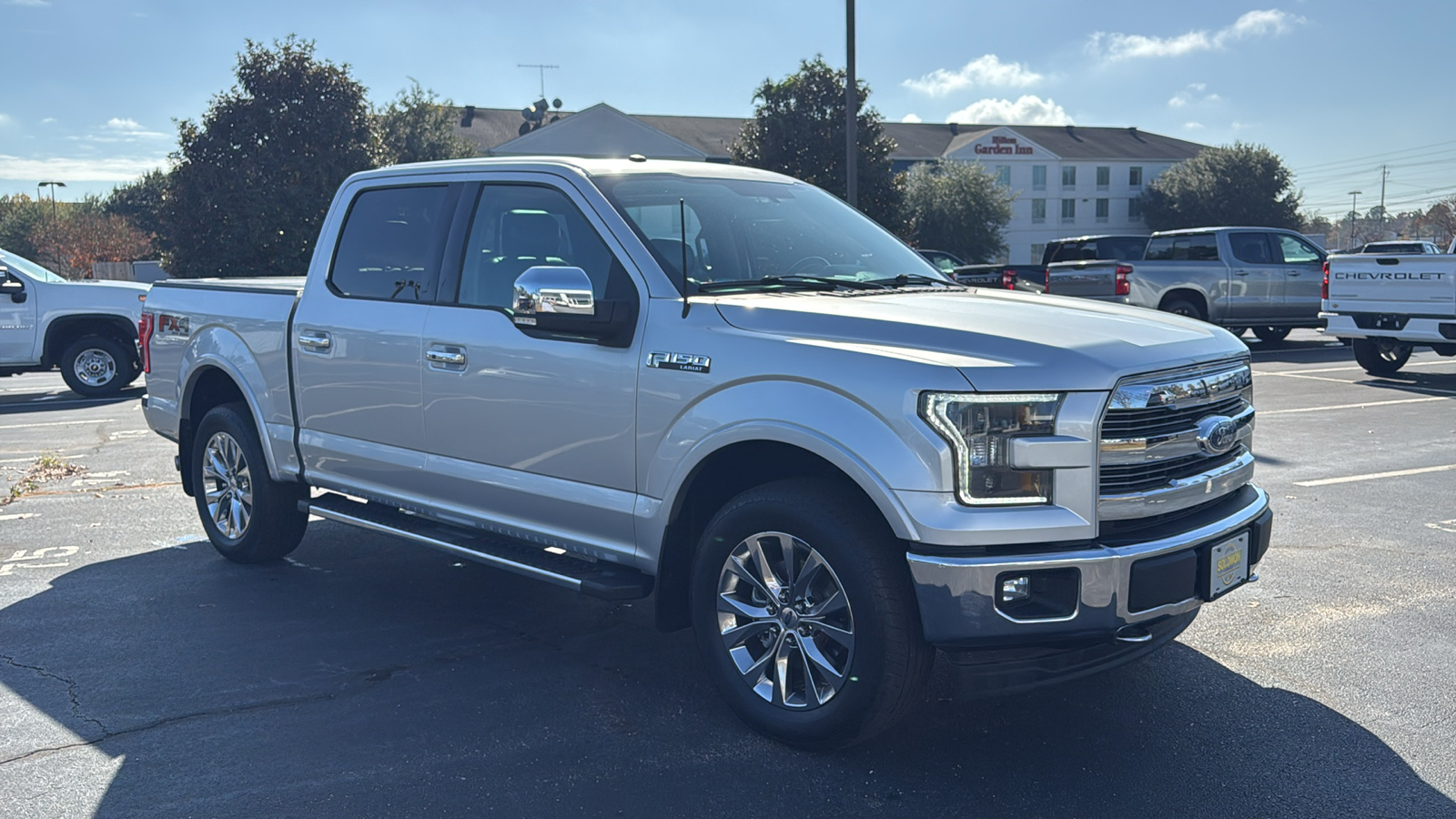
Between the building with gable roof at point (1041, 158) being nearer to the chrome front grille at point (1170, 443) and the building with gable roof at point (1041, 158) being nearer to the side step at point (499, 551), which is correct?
the side step at point (499, 551)

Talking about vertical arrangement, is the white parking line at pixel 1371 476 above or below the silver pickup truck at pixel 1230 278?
below

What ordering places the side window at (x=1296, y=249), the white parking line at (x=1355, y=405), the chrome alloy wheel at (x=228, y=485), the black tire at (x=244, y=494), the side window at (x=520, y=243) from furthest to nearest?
the side window at (x=1296, y=249) → the white parking line at (x=1355, y=405) → the chrome alloy wheel at (x=228, y=485) → the black tire at (x=244, y=494) → the side window at (x=520, y=243)

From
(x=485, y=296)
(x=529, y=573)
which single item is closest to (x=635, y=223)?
(x=485, y=296)

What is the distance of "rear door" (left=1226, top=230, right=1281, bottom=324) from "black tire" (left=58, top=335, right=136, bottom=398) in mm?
16704

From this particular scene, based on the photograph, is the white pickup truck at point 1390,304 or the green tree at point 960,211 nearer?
the white pickup truck at point 1390,304

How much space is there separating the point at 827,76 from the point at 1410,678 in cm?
2971

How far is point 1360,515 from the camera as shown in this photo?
23.5 ft

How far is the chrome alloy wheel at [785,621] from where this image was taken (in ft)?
12.3

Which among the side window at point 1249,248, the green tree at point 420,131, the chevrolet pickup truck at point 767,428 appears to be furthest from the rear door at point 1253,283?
the green tree at point 420,131

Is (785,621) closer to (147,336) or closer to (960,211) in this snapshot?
(147,336)

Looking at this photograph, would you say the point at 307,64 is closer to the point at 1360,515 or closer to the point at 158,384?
the point at 158,384

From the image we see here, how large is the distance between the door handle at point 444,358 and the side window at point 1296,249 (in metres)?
18.4

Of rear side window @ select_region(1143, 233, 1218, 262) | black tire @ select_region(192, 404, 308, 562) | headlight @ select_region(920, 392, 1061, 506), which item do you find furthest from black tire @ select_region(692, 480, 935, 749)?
rear side window @ select_region(1143, 233, 1218, 262)

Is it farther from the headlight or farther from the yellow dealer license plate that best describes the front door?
the yellow dealer license plate
